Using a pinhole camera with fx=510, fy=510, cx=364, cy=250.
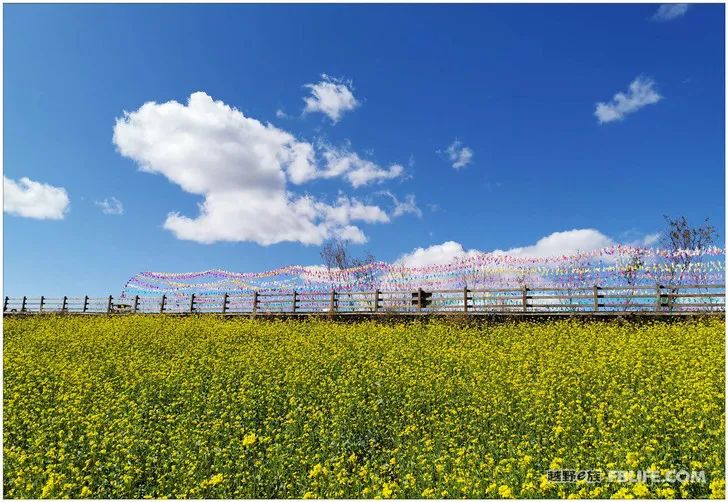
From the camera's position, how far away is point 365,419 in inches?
344

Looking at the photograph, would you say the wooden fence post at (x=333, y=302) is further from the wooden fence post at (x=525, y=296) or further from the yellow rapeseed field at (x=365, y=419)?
the yellow rapeseed field at (x=365, y=419)

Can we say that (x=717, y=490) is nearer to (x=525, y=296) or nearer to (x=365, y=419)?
(x=365, y=419)

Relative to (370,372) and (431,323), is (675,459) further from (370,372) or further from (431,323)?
(431,323)

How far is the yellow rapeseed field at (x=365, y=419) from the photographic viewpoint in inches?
248

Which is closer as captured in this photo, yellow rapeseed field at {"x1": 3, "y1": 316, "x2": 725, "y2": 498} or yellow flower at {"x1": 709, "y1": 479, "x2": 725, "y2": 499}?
yellow flower at {"x1": 709, "y1": 479, "x2": 725, "y2": 499}

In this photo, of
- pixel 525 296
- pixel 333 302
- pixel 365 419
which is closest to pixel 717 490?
pixel 365 419

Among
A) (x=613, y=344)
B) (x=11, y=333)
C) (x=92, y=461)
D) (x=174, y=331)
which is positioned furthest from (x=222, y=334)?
(x=613, y=344)

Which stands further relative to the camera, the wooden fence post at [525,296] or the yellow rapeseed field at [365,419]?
the wooden fence post at [525,296]

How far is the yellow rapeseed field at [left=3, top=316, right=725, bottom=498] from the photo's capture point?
629 cm

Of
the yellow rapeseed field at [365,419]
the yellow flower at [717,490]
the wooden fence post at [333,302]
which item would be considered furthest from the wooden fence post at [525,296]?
the yellow flower at [717,490]

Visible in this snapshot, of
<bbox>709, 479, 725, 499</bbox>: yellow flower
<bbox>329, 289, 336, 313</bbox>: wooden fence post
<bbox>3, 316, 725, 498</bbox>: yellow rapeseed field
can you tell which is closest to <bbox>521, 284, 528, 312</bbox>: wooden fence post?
<bbox>3, 316, 725, 498</bbox>: yellow rapeseed field

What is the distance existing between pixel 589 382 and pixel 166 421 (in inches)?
320

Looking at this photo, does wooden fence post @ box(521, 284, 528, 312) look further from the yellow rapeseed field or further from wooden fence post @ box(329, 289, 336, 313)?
wooden fence post @ box(329, 289, 336, 313)

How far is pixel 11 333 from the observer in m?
22.6
